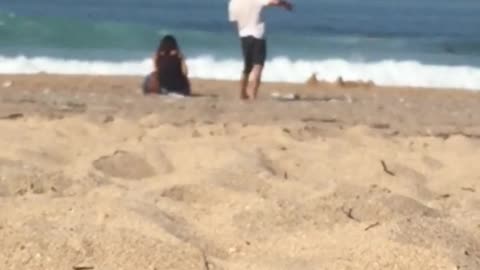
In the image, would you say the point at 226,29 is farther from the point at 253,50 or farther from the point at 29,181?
the point at 29,181

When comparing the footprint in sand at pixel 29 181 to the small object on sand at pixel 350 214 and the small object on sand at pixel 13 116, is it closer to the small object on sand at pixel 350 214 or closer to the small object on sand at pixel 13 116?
the small object on sand at pixel 350 214

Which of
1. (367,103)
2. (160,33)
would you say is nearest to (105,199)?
(367,103)

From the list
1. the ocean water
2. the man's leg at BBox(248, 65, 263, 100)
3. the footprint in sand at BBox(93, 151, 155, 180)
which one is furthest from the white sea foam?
the footprint in sand at BBox(93, 151, 155, 180)

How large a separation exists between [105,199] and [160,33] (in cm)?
2631

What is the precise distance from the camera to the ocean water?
22.6m

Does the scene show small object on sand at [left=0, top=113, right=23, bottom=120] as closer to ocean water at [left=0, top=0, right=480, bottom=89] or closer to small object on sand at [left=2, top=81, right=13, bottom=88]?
small object on sand at [left=2, top=81, right=13, bottom=88]

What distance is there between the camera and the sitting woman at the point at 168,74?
42.7ft

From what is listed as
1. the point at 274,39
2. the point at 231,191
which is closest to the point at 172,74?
the point at 231,191

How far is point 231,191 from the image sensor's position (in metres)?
5.93

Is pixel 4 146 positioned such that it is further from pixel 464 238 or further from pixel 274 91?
pixel 274 91

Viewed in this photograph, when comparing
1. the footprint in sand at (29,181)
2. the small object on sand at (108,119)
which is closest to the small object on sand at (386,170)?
the footprint in sand at (29,181)

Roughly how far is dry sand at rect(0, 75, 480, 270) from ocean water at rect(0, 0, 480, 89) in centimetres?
1226

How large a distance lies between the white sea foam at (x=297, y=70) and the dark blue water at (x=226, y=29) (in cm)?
183

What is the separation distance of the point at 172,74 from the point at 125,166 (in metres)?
6.34
